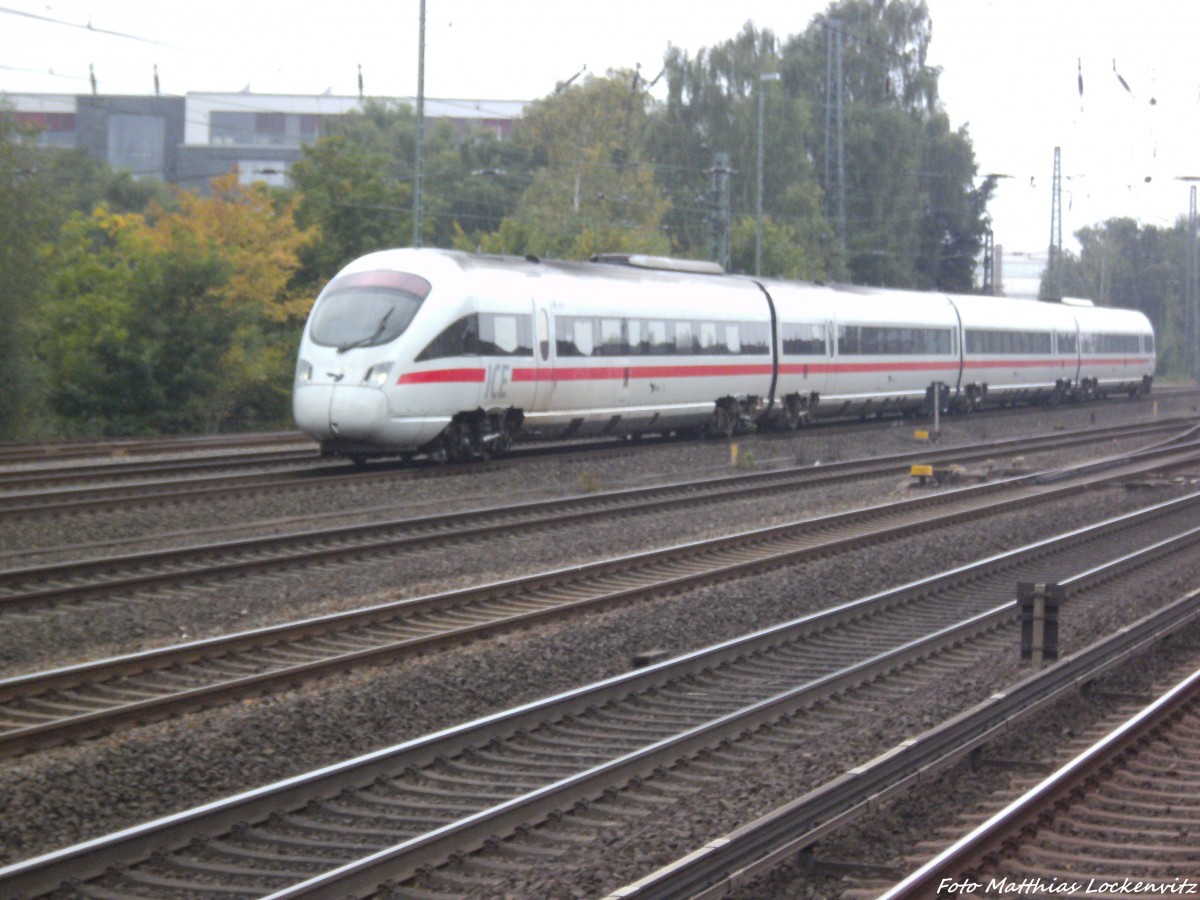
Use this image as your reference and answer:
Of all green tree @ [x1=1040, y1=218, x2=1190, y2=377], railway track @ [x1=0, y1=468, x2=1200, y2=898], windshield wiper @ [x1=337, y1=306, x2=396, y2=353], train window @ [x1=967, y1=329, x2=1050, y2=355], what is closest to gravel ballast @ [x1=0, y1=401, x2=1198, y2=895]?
railway track @ [x1=0, y1=468, x2=1200, y2=898]

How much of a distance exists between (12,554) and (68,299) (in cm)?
1871

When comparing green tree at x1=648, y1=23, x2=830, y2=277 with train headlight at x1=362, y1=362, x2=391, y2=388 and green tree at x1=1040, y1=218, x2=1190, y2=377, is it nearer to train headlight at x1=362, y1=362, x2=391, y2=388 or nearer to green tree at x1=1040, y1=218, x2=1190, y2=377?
green tree at x1=1040, y1=218, x2=1190, y2=377

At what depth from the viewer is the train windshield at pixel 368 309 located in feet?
60.2

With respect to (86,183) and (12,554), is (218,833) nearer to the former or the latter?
(12,554)

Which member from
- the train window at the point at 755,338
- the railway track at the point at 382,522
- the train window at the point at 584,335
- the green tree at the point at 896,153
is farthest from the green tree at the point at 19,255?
the green tree at the point at 896,153

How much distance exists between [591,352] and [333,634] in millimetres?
11940

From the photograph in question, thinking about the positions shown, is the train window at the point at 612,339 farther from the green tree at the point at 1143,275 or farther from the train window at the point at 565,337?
the green tree at the point at 1143,275

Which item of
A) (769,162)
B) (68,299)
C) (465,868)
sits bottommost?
(465,868)

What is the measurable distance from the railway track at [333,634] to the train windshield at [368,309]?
15.3 feet

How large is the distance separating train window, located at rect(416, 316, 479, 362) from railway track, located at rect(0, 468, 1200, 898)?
8355mm

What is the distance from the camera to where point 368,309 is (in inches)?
735

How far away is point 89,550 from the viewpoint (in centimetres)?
1351

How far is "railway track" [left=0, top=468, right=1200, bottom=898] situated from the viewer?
19.3 feet

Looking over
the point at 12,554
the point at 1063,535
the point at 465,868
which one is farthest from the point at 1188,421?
the point at 465,868
